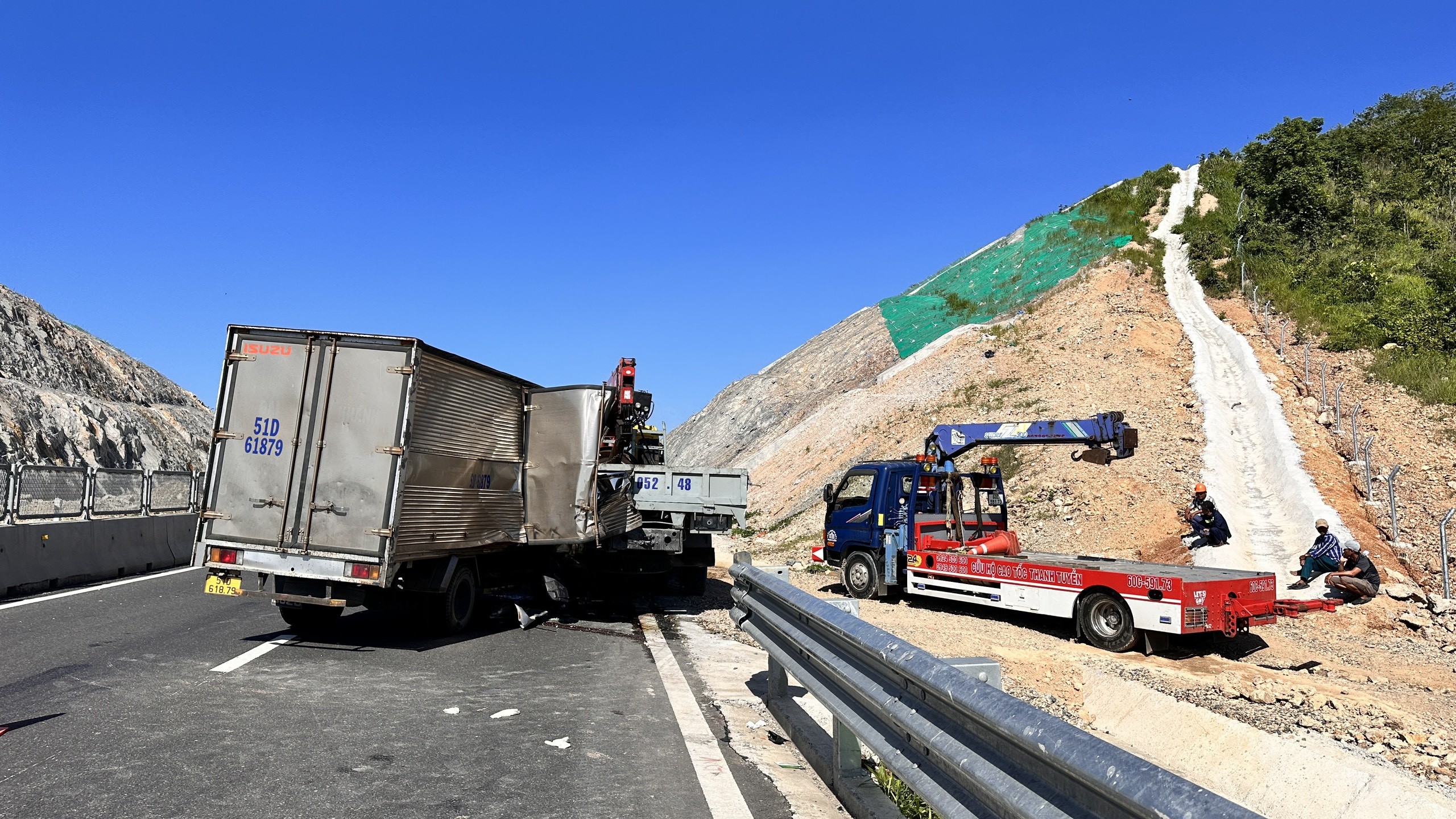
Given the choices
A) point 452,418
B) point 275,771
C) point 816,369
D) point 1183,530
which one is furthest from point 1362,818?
point 816,369

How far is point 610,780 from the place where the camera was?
16.5 feet

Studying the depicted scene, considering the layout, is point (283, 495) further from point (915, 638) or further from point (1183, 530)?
point (1183, 530)

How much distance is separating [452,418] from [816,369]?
4012 cm

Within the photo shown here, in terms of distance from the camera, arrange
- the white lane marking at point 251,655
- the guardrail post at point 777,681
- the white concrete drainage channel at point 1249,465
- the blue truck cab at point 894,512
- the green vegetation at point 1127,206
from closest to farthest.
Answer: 1. the guardrail post at point 777,681
2. the white lane marking at point 251,655
3. the blue truck cab at point 894,512
4. the white concrete drainage channel at point 1249,465
5. the green vegetation at point 1127,206

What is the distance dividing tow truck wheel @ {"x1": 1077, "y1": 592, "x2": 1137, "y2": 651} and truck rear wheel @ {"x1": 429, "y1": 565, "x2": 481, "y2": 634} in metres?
7.43

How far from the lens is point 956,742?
10.3 ft

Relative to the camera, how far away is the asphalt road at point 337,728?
455 centimetres

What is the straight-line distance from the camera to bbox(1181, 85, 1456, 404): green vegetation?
29375mm

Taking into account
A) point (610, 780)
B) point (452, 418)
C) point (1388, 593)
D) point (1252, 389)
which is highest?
point (1252, 389)

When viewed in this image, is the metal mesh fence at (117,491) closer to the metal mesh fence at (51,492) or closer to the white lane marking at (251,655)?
the metal mesh fence at (51,492)

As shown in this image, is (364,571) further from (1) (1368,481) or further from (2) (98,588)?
(1) (1368,481)

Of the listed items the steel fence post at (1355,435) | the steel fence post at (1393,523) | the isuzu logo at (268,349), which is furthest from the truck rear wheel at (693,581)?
the steel fence post at (1355,435)

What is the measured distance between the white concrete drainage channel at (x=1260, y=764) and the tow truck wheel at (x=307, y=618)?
7.80 m

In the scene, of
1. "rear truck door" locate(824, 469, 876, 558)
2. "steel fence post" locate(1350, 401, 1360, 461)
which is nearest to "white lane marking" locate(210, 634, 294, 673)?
"rear truck door" locate(824, 469, 876, 558)
